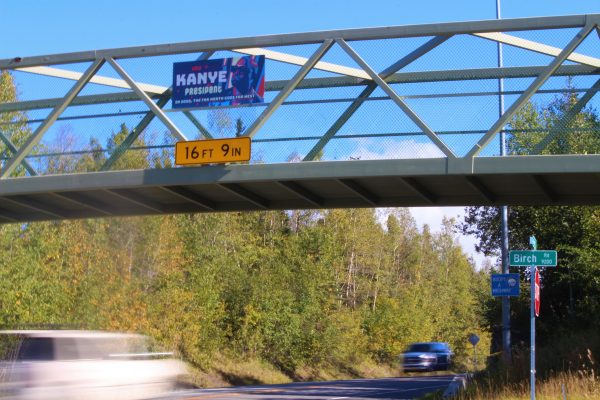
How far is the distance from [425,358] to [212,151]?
3119 centimetres

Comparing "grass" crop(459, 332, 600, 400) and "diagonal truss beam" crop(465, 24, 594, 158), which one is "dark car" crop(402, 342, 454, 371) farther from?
"diagonal truss beam" crop(465, 24, 594, 158)

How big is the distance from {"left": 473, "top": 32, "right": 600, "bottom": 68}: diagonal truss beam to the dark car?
30900 mm

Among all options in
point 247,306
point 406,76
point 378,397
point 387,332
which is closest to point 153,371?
point 406,76

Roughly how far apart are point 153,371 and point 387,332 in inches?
1978

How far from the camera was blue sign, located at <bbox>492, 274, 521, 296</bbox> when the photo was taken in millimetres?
21109

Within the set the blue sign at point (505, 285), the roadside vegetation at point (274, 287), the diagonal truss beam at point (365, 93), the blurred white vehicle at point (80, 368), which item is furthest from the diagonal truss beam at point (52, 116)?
the blue sign at point (505, 285)

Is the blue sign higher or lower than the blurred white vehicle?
higher

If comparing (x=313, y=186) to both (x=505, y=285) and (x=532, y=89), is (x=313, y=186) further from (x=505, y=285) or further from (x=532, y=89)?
(x=505, y=285)

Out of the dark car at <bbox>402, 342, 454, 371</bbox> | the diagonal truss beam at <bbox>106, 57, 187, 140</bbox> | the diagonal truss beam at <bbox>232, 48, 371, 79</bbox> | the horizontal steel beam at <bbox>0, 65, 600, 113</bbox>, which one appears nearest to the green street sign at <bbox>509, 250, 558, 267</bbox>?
the horizontal steel beam at <bbox>0, 65, 600, 113</bbox>

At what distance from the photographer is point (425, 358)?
44.0m

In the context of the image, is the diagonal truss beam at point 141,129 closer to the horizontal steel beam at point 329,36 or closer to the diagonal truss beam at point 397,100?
Answer: the horizontal steel beam at point 329,36

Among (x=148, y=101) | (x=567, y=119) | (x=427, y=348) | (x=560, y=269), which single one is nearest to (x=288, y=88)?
(x=148, y=101)

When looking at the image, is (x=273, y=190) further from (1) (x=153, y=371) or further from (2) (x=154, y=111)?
(1) (x=153, y=371)

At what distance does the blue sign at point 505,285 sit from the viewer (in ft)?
69.3
